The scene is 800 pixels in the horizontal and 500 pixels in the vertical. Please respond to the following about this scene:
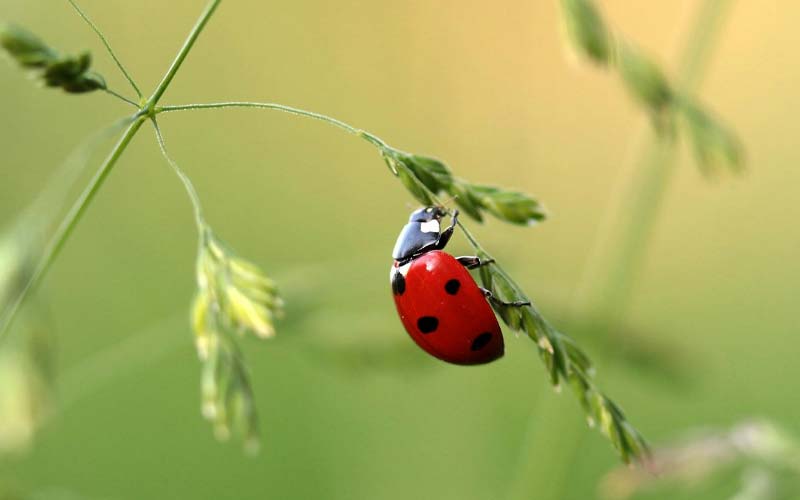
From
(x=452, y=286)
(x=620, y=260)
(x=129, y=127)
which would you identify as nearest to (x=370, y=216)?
(x=620, y=260)

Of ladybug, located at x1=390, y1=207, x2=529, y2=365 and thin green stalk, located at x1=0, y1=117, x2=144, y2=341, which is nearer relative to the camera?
thin green stalk, located at x1=0, y1=117, x2=144, y2=341

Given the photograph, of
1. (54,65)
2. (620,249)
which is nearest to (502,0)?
(620,249)

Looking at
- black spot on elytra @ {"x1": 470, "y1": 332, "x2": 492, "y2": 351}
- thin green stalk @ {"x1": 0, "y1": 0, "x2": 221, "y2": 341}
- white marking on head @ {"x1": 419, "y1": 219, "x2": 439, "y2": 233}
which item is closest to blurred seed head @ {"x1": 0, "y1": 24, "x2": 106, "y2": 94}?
thin green stalk @ {"x1": 0, "y1": 0, "x2": 221, "y2": 341}

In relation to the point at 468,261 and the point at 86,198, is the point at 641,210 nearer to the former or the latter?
the point at 468,261

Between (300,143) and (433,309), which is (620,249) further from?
(300,143)

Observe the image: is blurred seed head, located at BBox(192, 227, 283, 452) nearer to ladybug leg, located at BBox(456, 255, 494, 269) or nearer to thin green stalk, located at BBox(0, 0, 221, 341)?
thin green stalk, located at BBox(0, 0, 221, 341)

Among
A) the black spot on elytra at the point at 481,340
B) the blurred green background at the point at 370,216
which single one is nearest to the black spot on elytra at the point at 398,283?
the black spot on elytra at the point at 481,340

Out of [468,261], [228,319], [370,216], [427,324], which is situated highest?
[370,216]
